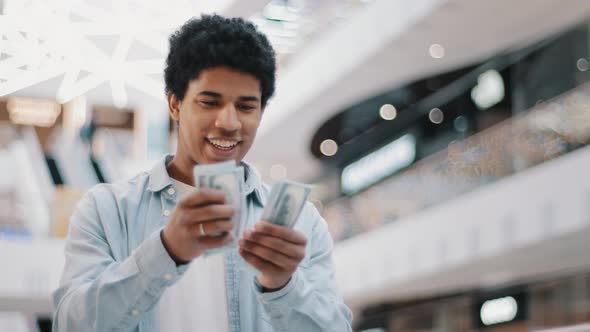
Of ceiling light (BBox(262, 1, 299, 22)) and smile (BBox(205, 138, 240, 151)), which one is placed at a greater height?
ceiling light (BBox(262, 1, 299, 22))

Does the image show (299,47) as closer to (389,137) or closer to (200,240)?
(389,137)

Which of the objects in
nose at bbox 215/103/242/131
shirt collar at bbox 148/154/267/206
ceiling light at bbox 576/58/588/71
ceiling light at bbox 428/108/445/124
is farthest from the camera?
ceiling light at bbox 428/108/445/124

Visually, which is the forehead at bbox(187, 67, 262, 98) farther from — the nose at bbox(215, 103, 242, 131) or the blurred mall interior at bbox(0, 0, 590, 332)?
the blurred mall interior at bbox(0, 0, 590, 332)

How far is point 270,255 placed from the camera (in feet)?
5.05

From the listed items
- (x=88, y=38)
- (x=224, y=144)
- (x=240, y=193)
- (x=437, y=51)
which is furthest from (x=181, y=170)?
(x=437, y=51)

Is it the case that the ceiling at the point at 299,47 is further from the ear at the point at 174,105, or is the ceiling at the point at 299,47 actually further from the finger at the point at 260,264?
the finger at the point at 260,264

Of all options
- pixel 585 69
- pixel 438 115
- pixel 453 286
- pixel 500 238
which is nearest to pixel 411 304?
pixel 453 286

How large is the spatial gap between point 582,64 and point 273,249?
8989 mm

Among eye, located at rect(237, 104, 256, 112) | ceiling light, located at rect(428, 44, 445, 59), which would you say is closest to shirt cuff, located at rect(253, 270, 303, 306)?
eye, located at rect(237, 104, 256, 112)

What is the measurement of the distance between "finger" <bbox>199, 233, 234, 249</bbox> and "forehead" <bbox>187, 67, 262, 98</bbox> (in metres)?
0.32

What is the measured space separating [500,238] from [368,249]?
381cm

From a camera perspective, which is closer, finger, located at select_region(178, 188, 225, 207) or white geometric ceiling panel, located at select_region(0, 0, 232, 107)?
finger, located at select_region(178, 188, 225, 207)

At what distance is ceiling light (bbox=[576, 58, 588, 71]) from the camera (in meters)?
9.81

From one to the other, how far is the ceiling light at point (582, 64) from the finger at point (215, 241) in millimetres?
8938
